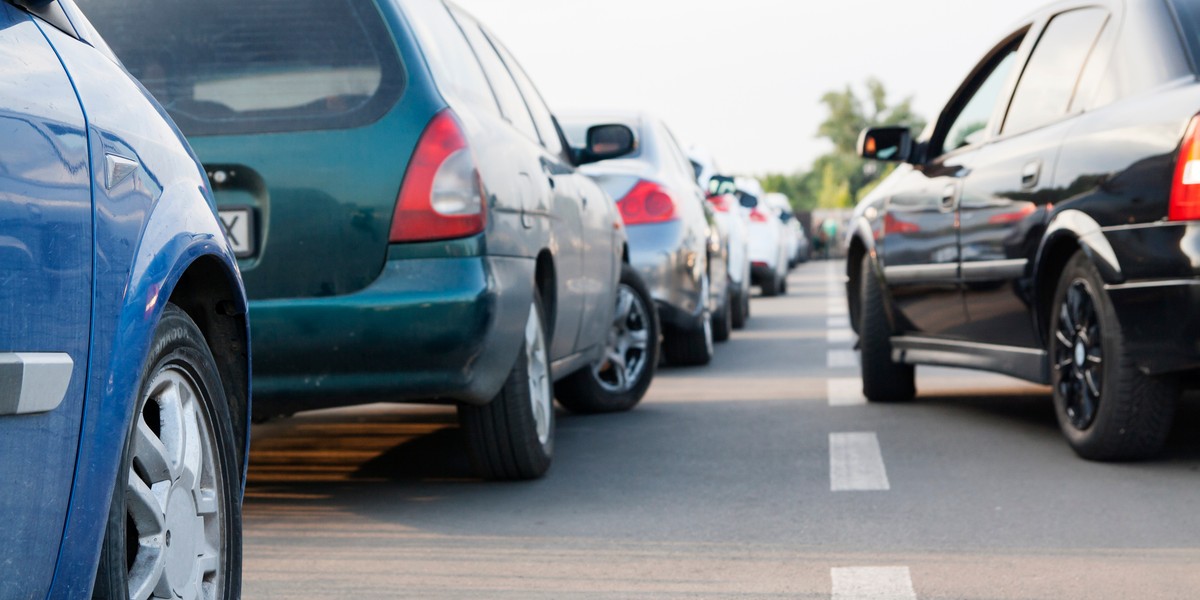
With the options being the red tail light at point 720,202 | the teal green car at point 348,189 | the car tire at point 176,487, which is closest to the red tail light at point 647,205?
the red tail light at point 720,202

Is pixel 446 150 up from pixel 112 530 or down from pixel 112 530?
up

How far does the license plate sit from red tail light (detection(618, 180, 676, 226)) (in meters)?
4.96

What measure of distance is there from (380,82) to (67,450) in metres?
2.95

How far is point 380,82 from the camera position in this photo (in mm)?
5191

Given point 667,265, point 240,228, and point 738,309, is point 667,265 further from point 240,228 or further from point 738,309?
point 738,309

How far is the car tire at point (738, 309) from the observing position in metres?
15.1

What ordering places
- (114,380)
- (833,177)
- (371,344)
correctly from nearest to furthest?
1. (114,380)
2. (371,344)
3. (833,177)

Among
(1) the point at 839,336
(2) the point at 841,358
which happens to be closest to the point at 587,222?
(2) the point at 841,358

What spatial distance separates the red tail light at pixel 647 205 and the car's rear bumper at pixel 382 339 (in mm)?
4852

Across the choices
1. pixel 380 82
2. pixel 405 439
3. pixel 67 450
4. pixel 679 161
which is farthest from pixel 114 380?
pixel 679 161

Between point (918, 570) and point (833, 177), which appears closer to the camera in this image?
point (918, 570)

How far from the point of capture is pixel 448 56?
5.63 m

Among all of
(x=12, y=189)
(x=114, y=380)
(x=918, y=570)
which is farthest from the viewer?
(x=918, y=570)

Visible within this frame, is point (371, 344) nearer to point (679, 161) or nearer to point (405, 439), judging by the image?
point (405, 439)
